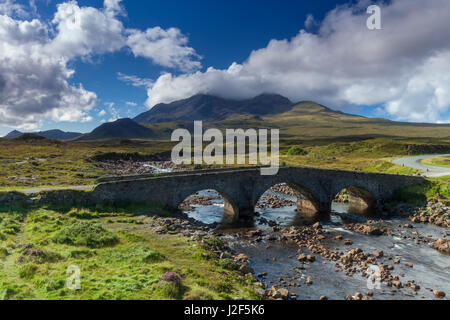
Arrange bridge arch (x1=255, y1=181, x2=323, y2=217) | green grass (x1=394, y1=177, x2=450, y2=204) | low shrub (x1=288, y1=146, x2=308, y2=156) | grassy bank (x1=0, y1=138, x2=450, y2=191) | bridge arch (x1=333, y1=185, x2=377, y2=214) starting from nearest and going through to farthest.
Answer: bridge arch (x1=255, y1=181, x2=323, y2=217), green grass (x1=394, y1=177, x2=450, y2=204), bridge arch (x1=333, y1=185, x2=377, y2=214), grassy bank (x1=0, y1=138, x2=450, y2=191), low shrub (x1=288, y1=146, x2=308, y2=156)

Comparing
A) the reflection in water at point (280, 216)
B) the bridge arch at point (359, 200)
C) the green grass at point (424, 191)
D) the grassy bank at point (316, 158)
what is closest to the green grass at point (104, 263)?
the reflection in water at point (280, 216)

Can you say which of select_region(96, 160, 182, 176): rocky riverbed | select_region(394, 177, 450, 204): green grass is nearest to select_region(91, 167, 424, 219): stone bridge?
select_region(394, 177, 450, 204): green grass

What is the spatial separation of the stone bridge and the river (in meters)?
4.50

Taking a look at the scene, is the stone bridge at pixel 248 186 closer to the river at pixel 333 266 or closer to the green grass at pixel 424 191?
the green grass at pixel 424 191

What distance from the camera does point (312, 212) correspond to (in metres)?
43.5

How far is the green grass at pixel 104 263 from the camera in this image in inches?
510

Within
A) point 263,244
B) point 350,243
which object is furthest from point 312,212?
point 263,244

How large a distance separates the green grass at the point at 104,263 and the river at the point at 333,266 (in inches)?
160

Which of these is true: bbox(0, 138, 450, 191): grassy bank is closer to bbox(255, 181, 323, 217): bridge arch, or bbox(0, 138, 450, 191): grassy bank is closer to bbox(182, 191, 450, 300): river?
bbox(255, 181, 323, 217): bridge arch

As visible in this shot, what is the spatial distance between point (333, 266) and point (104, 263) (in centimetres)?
1769

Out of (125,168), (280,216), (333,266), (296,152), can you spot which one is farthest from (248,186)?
(296,152)

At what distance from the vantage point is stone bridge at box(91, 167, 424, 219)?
31.5 m

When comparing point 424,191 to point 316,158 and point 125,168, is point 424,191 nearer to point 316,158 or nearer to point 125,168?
point 316,158
